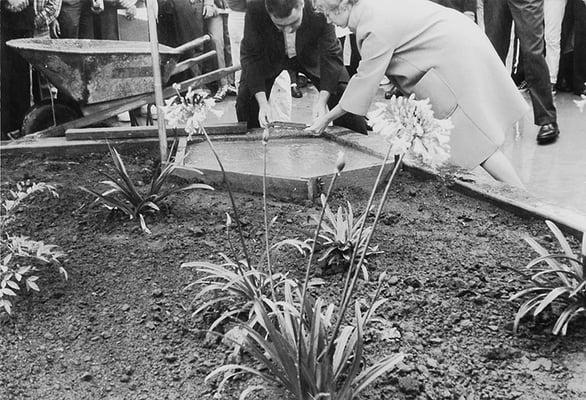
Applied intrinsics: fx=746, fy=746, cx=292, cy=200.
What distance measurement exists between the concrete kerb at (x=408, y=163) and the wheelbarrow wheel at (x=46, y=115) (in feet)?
2.51

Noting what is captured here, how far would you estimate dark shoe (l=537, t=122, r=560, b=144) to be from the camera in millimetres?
6238

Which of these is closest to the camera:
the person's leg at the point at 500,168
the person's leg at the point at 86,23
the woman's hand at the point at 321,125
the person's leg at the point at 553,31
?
the person's leg at the point at 500,168

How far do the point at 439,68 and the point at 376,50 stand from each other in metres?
0.40

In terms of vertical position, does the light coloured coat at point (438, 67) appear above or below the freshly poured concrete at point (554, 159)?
above

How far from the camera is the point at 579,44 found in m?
8.17

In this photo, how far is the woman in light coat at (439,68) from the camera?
4098 millimetres

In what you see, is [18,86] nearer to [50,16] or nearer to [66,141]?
[50,16]

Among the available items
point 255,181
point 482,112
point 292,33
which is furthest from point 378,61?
point 292,33

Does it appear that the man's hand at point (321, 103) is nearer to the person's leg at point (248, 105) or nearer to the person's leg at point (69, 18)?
the person's leg at point (248, 105)

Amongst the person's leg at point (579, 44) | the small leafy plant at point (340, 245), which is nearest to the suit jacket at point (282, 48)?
the small leafy plant at point (340, 245)

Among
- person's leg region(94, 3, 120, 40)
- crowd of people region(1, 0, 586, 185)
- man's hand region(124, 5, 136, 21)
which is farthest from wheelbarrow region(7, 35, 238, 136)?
man's hand region(124, 5, 136, 21)

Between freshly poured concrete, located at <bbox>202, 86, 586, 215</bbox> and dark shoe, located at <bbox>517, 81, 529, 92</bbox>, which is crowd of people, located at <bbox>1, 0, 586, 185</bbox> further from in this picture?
freshly poured concrete, located at <bbox>202, 86, 586, 215</bbox>

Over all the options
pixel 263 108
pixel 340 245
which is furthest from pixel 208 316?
pixel 263 108

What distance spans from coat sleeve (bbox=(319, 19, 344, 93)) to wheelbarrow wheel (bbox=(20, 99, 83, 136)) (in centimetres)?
219
